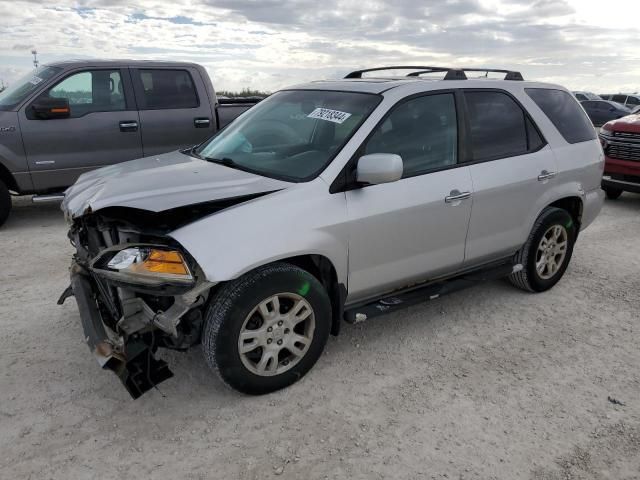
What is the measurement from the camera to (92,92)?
683 centimetres

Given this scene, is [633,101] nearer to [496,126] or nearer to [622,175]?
[622,175]

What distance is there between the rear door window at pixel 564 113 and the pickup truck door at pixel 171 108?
4573 millimetres

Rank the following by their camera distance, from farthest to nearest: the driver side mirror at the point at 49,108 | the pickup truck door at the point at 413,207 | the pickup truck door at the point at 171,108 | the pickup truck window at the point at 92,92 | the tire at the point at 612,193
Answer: the tire at the point at 612,193, the pickup truck door at the point at 171,108, the pickup truck window at the point at 92,92, the driver side mirror at the point at 49,108, the pickup truck door at the point at 413,207

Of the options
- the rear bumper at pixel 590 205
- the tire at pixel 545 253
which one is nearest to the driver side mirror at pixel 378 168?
the tire at pixel 545 253

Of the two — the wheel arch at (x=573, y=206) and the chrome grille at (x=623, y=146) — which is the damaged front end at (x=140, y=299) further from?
the chrome grille at (x=623, y=146)

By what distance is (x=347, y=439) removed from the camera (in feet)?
9.35

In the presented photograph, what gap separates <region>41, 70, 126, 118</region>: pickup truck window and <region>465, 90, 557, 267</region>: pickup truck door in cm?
483

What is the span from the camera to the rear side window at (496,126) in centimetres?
401

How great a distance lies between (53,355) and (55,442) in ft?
3.11

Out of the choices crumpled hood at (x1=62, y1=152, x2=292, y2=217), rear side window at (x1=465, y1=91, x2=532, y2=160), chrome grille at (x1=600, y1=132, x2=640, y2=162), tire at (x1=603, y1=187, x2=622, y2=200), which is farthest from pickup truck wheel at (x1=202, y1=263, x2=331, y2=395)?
tire at (x1=603, y1=187, x2=622, y2=200)

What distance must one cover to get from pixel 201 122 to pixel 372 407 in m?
5.46

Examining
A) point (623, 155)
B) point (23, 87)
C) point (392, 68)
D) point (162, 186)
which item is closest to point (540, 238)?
point (392, 68)

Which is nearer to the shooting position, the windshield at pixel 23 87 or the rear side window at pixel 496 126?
the rear side window at pixel 496 126

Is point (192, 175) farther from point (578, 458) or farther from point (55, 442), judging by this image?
point (578, 458)
